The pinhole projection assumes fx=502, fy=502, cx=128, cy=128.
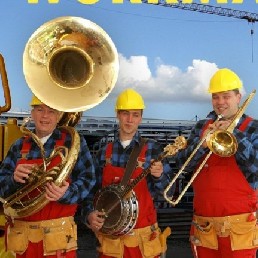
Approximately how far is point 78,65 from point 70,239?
1394 millimetres

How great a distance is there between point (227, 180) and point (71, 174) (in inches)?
47.9

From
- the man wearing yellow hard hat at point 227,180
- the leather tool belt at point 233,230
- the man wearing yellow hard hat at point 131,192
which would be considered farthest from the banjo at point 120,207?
the leather tool belt at point 233,230

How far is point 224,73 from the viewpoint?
407cm

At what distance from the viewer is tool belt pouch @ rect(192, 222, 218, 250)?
12.9ft

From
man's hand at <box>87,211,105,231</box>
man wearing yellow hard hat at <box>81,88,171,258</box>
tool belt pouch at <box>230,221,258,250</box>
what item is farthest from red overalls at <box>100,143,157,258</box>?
tool belt pouch at <box>230,221,258,250</box>

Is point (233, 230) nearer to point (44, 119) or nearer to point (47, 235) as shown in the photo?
point (47, 235)

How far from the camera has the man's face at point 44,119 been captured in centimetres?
392

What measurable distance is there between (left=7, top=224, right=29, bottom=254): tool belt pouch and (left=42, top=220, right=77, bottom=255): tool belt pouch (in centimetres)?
16

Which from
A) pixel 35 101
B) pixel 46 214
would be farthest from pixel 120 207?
pixel 35 101

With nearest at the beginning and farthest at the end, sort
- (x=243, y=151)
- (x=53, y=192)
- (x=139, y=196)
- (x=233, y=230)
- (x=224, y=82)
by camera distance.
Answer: (x=53, y=192) → (x=243, y=151) → (x=233, y=230) → (x=224, y=82) → (x=139, y=196)

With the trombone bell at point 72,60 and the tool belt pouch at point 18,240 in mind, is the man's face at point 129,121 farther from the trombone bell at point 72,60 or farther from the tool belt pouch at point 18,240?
the tool belt pouch at point 18,240

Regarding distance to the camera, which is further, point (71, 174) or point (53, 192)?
point (71, 174)

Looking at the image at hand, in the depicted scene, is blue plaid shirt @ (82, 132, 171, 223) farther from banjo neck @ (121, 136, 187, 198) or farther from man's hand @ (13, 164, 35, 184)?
man's hand @ (13, 164, 35, 184)

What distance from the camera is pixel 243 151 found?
3.75 meters
